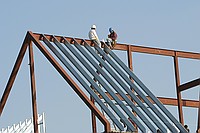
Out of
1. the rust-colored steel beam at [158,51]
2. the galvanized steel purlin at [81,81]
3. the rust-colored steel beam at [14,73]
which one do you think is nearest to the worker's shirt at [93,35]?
the rust-colored steel beam at [158,51]

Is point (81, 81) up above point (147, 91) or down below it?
above

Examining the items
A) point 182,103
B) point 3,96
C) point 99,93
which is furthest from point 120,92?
point 182,103

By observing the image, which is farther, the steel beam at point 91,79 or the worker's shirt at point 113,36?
the worker's shirt at point 113,36

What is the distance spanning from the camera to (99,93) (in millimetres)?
18281

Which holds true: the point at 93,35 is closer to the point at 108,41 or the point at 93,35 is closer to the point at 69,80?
the point at 108,41

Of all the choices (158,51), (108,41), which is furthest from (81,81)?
(158,51)

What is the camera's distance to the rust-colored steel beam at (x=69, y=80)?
662 inches

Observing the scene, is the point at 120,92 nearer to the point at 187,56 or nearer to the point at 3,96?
the point at 3,96

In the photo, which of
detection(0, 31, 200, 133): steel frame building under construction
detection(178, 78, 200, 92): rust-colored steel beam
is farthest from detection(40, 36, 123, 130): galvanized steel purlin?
detection(178, 78, 200, 92): rust-colored steel beam

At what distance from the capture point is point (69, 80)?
1812cm

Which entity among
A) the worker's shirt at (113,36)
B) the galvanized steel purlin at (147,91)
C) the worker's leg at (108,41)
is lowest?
the galvanized steel purlin at (147,91)

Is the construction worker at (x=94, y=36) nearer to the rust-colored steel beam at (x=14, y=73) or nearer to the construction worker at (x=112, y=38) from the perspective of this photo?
the construction worker at (x=112, y=38)

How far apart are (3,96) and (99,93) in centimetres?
379

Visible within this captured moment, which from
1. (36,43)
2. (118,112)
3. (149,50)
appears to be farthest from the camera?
(149,50)
